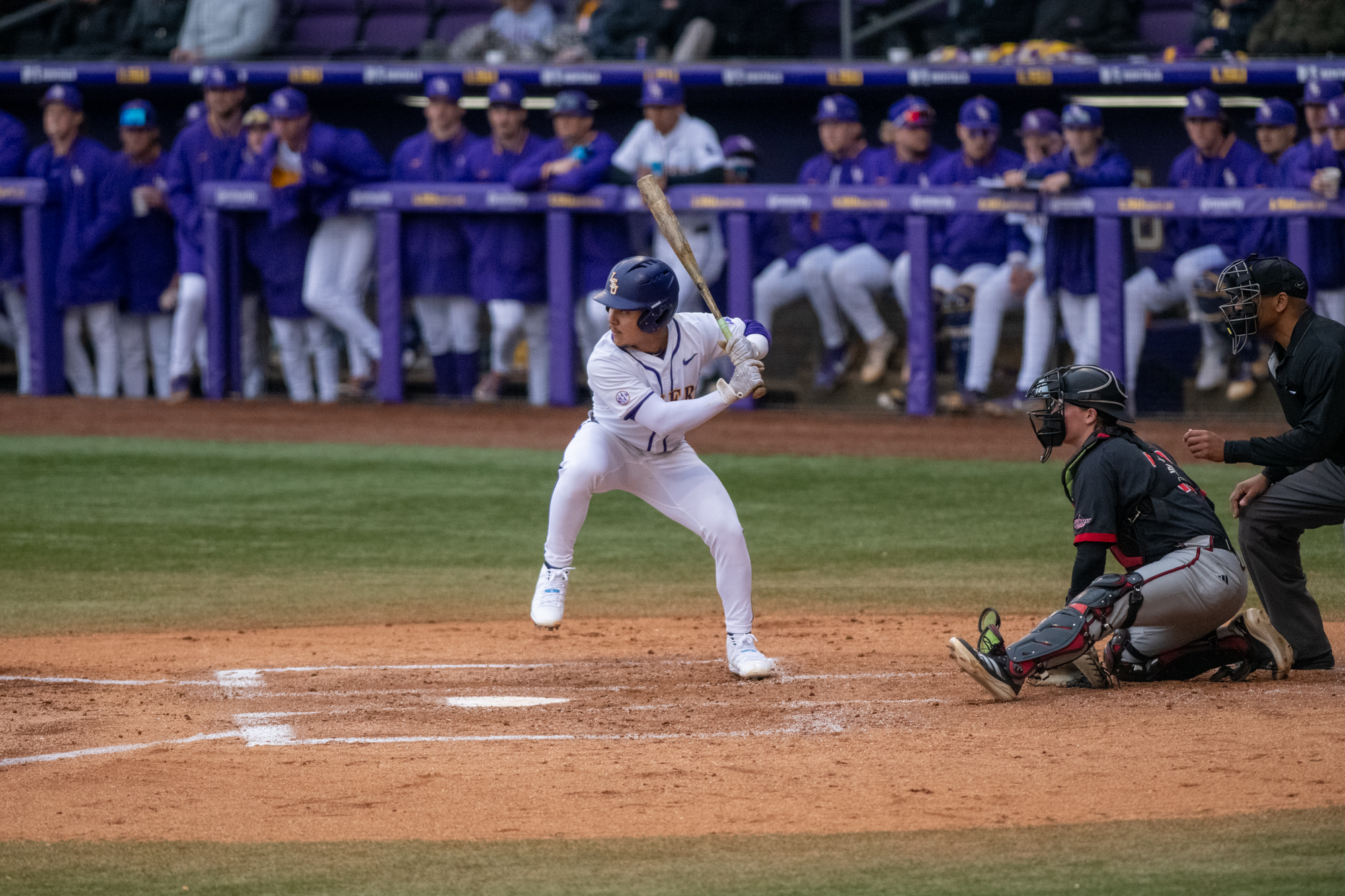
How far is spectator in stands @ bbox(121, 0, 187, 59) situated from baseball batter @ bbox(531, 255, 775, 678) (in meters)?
10.0

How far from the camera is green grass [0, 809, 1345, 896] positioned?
11.2ft

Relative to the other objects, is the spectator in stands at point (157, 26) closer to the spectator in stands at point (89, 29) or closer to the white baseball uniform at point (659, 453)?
the spectator in stands at point (89, 29)

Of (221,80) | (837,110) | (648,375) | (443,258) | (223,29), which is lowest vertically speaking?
(443,258)

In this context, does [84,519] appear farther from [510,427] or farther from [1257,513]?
[1257,513]

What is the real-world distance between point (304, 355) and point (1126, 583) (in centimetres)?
840

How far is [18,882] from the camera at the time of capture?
3.54 metres

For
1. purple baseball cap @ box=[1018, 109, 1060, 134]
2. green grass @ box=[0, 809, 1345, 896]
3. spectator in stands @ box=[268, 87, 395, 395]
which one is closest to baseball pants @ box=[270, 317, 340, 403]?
spectator in stands @ box=[268, 87, 395, 395]

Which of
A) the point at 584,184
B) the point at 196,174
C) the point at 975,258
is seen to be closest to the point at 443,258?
the point at 584,184

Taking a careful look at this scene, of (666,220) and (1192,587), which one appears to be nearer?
(1192,587)

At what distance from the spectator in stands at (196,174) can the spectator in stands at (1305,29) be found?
747 cm

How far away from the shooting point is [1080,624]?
15.7 feet

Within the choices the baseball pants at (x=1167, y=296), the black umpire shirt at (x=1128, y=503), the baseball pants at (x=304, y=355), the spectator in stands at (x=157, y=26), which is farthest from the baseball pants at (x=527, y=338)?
the black umpire shirt at (x=1128, y=503)

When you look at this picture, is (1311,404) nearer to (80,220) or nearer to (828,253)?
(828,253)

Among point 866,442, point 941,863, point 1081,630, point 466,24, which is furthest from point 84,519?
point 466,24
